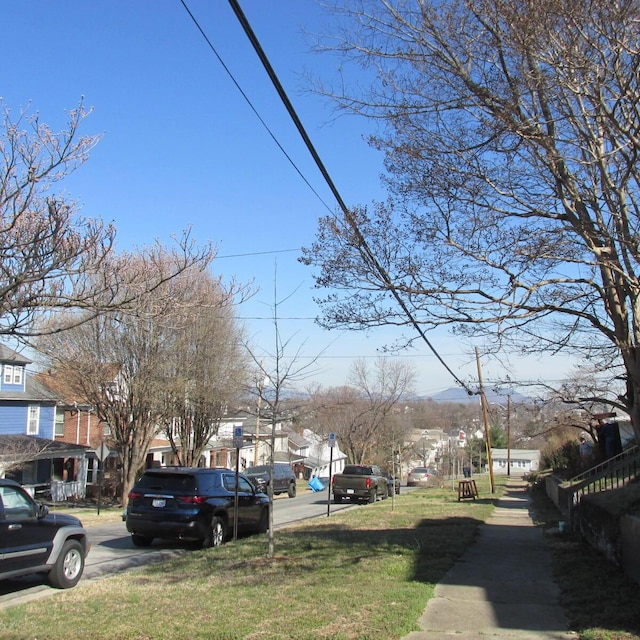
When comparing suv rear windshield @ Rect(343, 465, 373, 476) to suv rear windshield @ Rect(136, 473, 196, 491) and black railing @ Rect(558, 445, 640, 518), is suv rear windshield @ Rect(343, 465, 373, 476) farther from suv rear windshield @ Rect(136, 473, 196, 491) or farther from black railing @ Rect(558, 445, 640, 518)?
suv rear windshield @ Rect(136, 473, 196, 491)

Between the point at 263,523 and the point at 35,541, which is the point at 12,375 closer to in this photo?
the point at 263,523

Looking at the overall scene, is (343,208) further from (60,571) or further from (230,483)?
(230,483)

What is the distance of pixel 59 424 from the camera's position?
130ft

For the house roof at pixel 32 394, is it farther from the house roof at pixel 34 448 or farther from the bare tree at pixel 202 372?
the bare tree at pixel 202 372

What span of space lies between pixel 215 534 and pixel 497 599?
318 inches

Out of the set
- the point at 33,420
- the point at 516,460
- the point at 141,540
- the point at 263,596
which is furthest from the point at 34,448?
the point at 516,460

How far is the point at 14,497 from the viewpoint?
9.29 m

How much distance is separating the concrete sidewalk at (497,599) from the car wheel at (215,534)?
5.37m

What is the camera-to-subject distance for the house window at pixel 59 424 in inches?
1513

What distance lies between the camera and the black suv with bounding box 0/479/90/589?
347 inches

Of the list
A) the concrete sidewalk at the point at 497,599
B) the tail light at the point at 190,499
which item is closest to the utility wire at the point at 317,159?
the concrete sidewalk at the point at 497,599

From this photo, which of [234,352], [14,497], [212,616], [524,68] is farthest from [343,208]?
[234,352]

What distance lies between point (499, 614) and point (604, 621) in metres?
1.00

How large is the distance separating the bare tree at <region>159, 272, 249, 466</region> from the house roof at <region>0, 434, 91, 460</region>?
17.4ft
